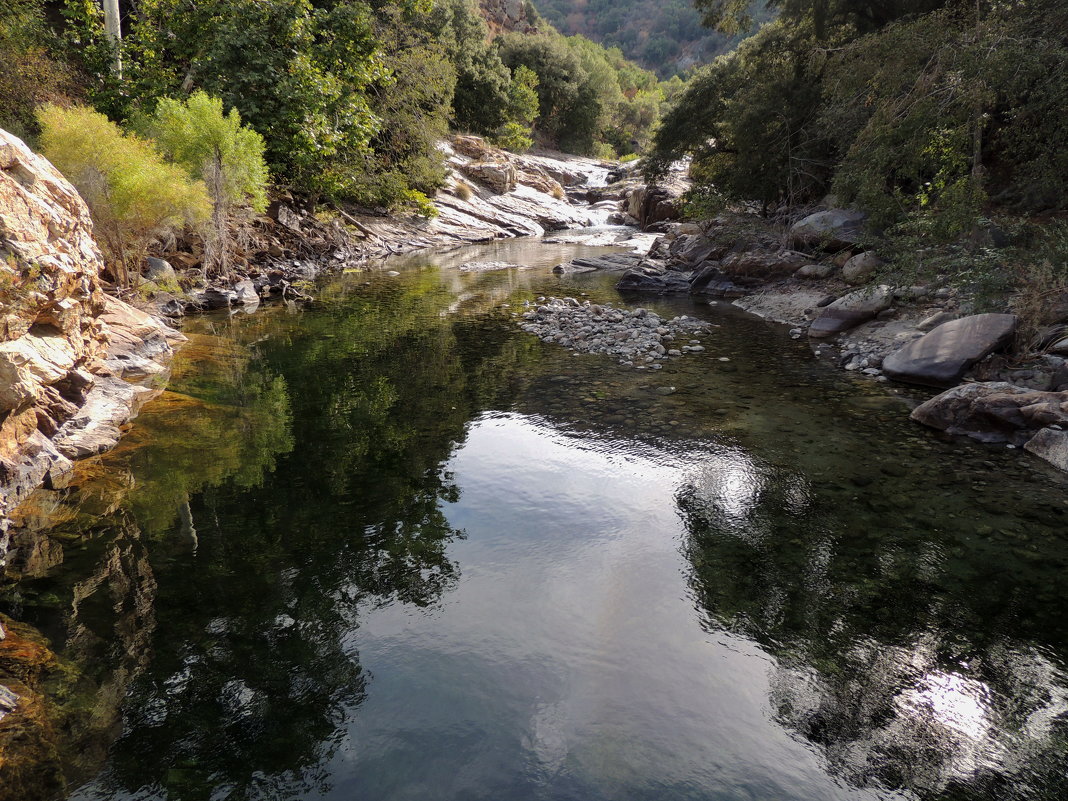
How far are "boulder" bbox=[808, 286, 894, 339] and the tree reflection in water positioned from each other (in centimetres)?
817

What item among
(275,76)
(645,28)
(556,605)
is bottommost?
(556,605)

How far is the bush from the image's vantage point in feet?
42.9

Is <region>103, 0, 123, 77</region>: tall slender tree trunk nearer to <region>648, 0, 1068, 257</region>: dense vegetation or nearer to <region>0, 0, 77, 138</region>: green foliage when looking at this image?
<region>0, 0, 77, 138</region>: green foliage

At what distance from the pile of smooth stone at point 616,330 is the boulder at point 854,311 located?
8.74ft

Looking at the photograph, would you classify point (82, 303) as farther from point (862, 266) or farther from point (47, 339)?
point (862, 266)

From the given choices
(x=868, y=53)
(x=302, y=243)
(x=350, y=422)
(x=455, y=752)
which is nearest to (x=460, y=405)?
(x=350, y=422)

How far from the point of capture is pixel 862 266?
1694 centimetres

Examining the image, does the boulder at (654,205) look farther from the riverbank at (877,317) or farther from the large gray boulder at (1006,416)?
the large gray boulder at (1006,416)

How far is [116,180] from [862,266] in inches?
706

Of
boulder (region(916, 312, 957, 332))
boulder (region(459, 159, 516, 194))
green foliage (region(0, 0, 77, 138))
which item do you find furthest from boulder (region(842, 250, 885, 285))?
boulder (region(459, 159, 516, 194))

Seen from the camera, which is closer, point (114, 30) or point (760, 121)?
point (114, 30)

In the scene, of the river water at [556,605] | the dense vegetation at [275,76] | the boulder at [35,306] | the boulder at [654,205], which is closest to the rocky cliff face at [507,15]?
the boulder at [654,205]

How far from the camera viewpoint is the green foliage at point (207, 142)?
56.2 feet

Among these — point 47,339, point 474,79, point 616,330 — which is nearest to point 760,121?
point 616,330
